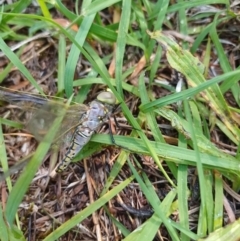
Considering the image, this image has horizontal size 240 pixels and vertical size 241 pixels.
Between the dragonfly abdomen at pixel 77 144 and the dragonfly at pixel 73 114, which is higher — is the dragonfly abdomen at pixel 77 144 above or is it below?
below

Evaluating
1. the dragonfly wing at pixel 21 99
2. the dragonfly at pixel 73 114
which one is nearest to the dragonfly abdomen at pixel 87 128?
the dragonfly at pixel 73 114

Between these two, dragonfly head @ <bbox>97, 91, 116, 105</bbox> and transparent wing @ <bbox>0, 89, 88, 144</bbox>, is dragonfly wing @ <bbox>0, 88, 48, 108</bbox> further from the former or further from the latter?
dragonfly head @ <bbox>97, 91, 116, 105</bbox>

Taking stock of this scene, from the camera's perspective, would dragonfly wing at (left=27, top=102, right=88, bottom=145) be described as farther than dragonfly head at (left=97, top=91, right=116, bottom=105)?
No

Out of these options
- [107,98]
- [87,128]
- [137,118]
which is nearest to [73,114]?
[87,128]

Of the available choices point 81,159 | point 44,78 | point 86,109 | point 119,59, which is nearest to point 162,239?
point 81,159

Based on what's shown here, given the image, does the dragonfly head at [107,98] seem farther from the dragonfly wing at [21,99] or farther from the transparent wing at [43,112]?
the dragonfly wing at [21,99]

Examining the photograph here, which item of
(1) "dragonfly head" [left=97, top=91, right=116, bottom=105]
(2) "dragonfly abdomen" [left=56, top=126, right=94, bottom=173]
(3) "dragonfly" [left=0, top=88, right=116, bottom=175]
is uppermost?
(1) "dragonfly head" [left=97, top=91, right=116, bottom=105]

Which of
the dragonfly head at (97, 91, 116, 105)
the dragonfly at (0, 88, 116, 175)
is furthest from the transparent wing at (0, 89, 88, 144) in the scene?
the dragonfly head at (97, 91, 116, 105)

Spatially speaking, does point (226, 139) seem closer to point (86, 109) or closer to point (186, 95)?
point (186, 95)
